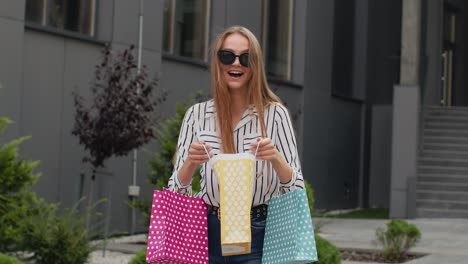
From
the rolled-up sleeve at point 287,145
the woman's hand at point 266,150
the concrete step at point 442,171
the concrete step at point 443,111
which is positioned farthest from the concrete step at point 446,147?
the woman's hand at point 266,150

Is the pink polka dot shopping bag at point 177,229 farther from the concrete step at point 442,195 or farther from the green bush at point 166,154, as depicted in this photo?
the concrete step at point 442,195

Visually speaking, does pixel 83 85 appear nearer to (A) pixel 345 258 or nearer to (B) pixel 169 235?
(A) pixel 345 258

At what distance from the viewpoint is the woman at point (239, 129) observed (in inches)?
150

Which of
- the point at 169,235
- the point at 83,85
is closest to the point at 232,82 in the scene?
the point at 169,235

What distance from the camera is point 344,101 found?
88.5 feet

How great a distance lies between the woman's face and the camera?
3.82 m

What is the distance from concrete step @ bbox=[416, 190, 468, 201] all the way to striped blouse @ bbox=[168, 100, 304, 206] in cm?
2002

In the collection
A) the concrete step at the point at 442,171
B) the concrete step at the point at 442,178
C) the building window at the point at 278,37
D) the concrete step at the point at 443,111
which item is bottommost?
the concrete step at the point at 442,178

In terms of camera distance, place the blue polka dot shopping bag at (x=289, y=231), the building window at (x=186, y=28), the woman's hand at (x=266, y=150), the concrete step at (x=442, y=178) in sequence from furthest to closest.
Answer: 1. the concrete step at (x=442, y=178)
2. the building window at (x=186, y=28)
3. the blue polka dot shopping bag at (x=289, y=231)
4. the woman's hand at (x=266, y=150)

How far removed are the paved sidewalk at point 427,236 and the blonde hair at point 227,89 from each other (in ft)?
27.8

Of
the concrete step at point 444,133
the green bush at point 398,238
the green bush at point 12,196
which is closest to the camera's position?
the green bush at point 12,196

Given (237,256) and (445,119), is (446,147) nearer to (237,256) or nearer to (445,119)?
(445,119)

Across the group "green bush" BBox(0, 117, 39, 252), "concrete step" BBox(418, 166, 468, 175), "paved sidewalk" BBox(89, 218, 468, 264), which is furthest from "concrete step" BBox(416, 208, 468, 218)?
"green bush" BBox(0, 117, 39, 252)

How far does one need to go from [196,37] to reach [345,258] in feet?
21.9
